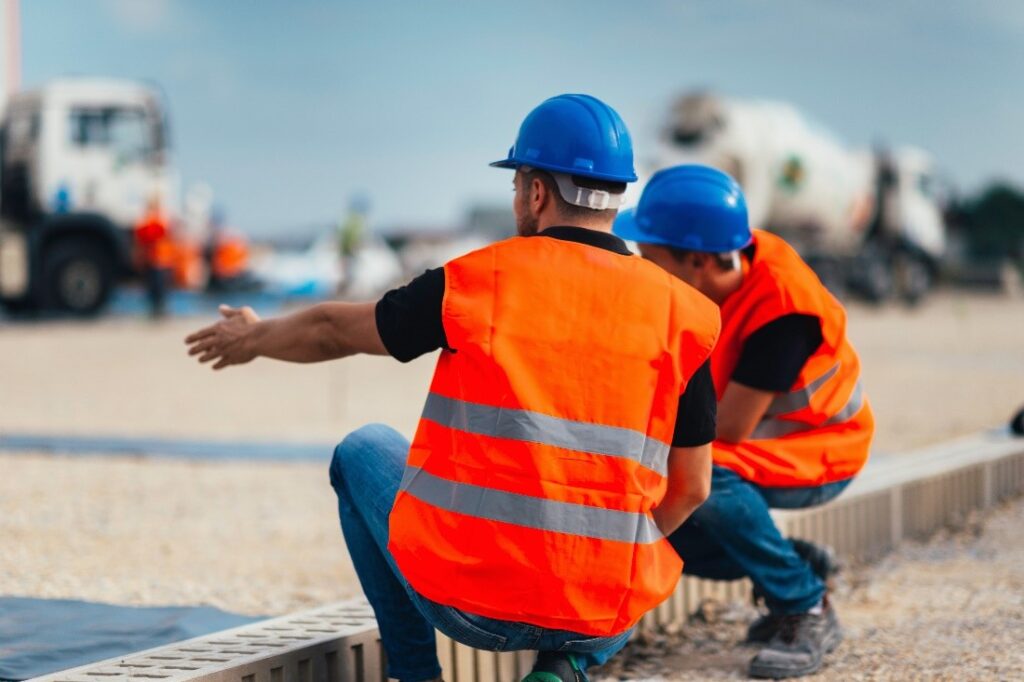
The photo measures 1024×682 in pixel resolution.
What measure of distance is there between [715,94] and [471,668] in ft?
62.5

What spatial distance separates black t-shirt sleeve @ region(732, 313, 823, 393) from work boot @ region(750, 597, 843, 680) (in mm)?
633

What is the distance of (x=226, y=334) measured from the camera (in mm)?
2838

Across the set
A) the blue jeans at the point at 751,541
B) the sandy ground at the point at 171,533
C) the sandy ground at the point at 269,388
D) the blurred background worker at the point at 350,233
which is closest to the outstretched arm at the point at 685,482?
the blue jeans at the point at 751,541

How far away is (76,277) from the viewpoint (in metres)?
18.7

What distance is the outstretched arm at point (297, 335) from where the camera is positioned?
2.55 meters

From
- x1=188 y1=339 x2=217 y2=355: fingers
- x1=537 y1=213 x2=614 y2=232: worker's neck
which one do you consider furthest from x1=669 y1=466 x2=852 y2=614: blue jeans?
x1=188 y1=339 x2=217 y2=355: fingers

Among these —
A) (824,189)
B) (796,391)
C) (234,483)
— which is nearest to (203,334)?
(796,391)

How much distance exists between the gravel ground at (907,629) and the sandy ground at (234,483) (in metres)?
0.02

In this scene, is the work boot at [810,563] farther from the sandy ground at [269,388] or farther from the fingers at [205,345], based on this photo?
the sandy ground at [269,388]

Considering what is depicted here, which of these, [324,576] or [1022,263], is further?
[1022,263]

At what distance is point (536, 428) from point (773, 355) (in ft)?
4.23

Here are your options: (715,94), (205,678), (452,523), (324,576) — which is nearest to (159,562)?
(324,576)

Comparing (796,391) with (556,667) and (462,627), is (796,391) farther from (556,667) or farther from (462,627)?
(462,627)

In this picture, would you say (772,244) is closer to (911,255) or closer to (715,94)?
(715,94)
